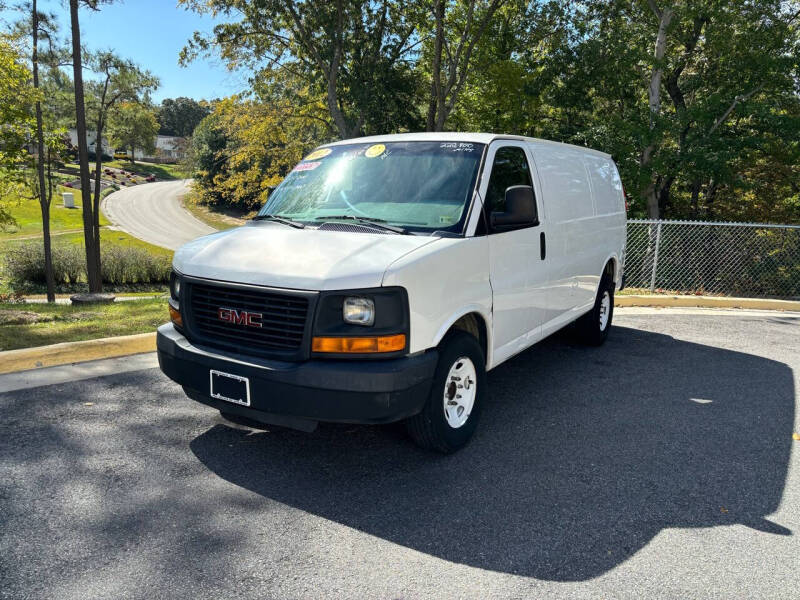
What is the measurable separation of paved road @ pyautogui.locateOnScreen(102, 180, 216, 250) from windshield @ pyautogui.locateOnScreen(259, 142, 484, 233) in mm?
43046

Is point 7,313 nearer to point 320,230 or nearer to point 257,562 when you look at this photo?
point 320,230

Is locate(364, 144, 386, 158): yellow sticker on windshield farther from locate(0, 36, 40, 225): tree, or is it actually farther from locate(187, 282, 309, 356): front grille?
locate(0, 36, 40, 225): tree

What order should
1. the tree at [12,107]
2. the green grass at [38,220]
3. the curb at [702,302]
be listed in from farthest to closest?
the green grass at [38,220], the tree at [12,107], the curb at [702,302]

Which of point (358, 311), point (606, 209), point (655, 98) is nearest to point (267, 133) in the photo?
point (655, 98)

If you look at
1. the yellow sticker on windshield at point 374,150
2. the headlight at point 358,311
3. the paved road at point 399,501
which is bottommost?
the paved road at point 399,501

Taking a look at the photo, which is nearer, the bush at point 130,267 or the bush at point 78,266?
the bush at point 78,266

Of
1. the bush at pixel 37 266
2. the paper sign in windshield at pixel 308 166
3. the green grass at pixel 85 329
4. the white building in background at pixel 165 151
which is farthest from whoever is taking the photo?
the white building in background at pixel 165 151

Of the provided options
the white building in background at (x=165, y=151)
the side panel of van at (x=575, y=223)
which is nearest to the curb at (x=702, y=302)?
the side panel of van at (x=575, y=223)

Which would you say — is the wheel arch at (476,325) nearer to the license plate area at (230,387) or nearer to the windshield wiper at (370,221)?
the windshield wiper at (370,221)

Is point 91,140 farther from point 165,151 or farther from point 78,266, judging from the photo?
point 165,151

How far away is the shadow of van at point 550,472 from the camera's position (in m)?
3.10


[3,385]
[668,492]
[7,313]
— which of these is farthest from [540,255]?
[7,313]

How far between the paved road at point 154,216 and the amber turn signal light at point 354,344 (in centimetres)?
4450

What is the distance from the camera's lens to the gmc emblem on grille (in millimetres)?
3514
